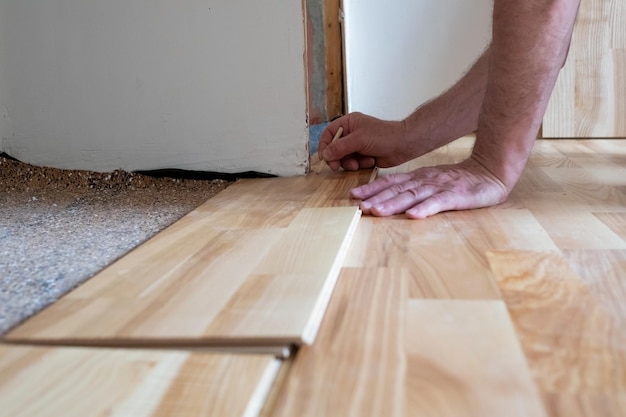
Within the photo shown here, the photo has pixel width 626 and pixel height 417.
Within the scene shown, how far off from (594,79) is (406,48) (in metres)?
0.77

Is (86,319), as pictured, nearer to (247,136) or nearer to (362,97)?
(247,136)

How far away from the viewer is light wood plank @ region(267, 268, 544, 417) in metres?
0.51

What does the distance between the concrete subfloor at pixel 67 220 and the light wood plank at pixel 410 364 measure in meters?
0.37

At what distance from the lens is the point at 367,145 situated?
163 cm

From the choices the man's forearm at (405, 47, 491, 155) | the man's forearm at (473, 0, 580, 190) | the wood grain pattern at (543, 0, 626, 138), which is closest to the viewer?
the man's forearm at (473, 0, 580, 190)

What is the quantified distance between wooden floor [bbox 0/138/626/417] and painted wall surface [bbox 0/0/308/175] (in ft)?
1.66

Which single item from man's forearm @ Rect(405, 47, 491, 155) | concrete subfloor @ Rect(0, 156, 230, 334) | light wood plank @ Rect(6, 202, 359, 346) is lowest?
concrete subfloor @ Rect(0, 156, 230, 334)

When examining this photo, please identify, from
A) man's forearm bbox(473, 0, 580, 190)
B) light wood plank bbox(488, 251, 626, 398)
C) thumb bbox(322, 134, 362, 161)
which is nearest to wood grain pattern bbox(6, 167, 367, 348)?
light wood plank bbox(488, 251, 626, 398)

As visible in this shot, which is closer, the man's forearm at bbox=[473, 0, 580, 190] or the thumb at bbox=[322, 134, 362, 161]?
the man's forearm at bbox=[473, 0, 580, 190]

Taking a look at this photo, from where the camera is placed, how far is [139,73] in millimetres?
1665

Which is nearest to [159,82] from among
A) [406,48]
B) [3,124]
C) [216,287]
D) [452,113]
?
[3,124]

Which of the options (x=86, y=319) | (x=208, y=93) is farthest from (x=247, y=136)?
(x=86, y=319)

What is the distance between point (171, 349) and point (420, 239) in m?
0.52

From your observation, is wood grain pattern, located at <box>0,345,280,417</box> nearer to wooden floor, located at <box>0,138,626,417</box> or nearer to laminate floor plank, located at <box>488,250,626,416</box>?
wooden floor, located at <box>0,138,626,417</box>
